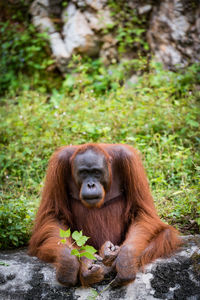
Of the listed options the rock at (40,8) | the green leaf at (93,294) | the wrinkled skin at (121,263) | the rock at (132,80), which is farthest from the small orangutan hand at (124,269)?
the rock at (40,8)

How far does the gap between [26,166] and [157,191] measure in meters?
1.60

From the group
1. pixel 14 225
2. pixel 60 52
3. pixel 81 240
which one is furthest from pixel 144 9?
pixel 81 240

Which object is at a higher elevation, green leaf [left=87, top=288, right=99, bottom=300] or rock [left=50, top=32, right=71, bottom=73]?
rock [left=50, top=32, right=71, bottom=73]

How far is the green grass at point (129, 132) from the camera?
4.33 m

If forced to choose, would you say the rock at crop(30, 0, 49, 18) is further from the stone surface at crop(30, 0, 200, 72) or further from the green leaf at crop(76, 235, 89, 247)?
the green leaf at crop(76, 235, 89, 247)

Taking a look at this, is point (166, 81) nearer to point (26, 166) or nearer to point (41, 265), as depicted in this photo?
point (26, 166)

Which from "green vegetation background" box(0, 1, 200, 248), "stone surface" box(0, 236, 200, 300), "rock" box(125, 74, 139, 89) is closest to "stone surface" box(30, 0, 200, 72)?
"green vegetation background" box(0, 1, 200, 248)

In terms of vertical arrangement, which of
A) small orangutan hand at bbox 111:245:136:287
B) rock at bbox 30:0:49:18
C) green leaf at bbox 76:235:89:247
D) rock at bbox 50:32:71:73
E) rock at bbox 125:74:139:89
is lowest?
small orangutan hand at bbox 111:245:136:287

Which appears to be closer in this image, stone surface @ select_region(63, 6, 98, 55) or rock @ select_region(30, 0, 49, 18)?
stone surface @ select_region(63, 6, 98, 55)

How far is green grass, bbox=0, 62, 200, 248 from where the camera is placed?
14.2 ft

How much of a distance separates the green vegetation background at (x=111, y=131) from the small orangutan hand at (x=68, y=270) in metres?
0.74

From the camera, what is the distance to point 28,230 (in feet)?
11.8

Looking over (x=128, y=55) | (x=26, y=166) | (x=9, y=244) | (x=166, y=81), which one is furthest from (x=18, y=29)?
(x=9, y=244)

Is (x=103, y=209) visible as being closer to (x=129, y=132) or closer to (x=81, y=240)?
(x=81, y=240)
